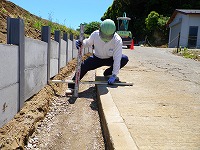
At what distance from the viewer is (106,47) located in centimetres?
512

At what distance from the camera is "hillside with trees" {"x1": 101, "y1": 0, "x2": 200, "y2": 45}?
32.6 m

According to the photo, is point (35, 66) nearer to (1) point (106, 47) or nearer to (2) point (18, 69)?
(2) point (18, 69)

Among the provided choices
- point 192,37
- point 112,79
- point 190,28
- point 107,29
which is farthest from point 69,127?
point 190,28

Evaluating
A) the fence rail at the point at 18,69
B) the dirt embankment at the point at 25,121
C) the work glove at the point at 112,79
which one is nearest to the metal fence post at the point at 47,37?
the fence rail at the point at 18,69

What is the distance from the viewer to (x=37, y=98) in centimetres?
394

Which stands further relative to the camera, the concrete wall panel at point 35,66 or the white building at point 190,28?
the white building at point 190,28

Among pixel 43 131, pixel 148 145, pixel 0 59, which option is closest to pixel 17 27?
A: pixel 0 59

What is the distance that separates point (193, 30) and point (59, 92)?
23.3 metres

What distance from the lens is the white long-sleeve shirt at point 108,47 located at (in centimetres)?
500

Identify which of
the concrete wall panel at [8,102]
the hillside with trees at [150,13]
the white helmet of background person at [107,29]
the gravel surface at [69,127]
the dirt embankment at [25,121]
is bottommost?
the gravel surface at [69,127]

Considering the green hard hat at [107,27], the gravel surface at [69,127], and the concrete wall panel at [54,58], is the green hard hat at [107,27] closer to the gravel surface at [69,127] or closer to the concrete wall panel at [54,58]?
the gravel surface at [69,127]

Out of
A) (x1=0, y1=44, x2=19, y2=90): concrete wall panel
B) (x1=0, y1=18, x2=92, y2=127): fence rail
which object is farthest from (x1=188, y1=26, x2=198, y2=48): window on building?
(x1=0, y1=44, x2=19, y2=90): concrete wall panel

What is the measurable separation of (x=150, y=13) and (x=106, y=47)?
96.0ft

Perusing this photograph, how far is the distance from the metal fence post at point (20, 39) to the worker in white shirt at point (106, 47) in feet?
5.84
